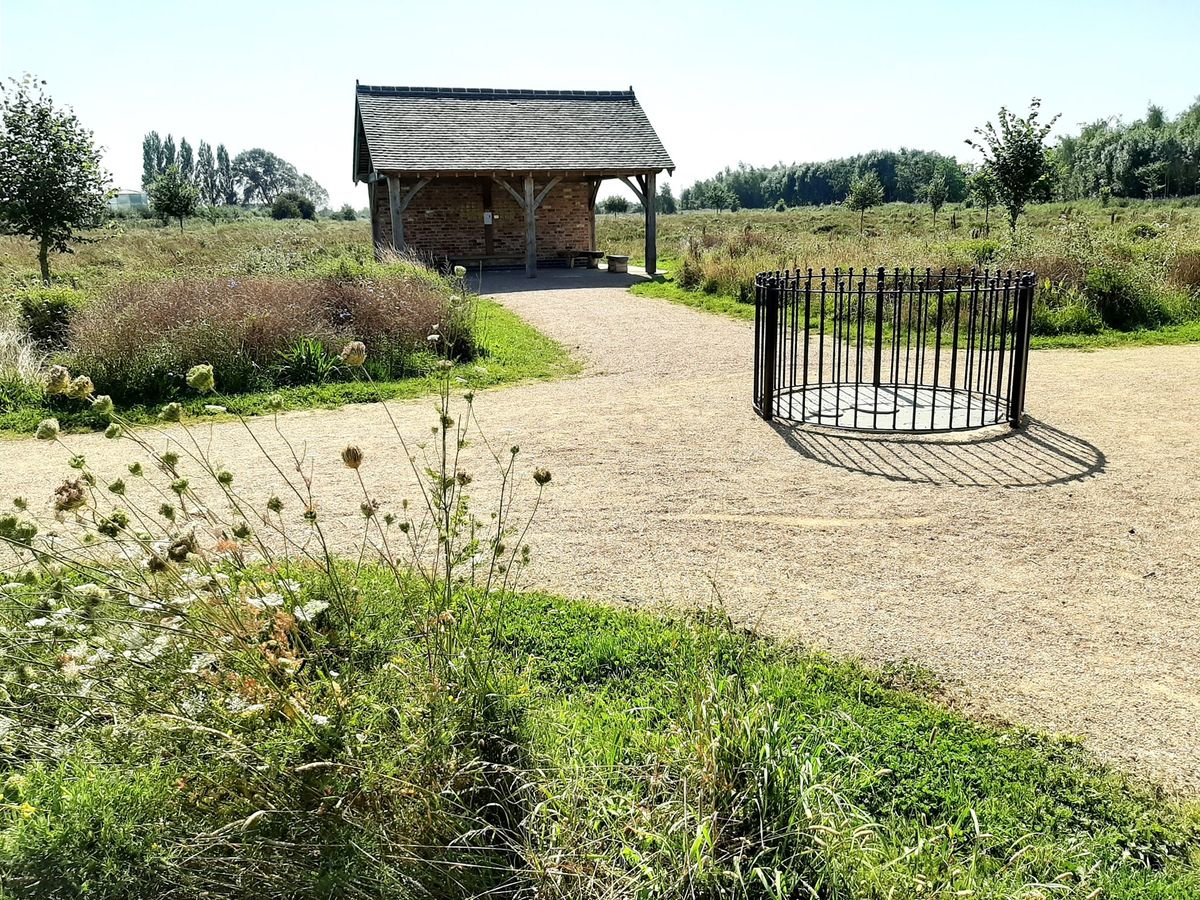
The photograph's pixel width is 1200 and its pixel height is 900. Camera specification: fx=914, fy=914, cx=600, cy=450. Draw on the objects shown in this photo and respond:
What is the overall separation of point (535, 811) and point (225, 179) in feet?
428

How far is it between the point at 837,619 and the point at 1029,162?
17944 millimetres

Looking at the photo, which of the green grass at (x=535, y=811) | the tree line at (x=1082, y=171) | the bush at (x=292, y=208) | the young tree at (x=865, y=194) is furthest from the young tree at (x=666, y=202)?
the green grass at (x=535, y=811)

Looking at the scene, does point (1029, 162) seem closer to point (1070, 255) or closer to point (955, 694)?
point (1070, 255)

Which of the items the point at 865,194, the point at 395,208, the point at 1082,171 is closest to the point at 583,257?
the point at 395,208

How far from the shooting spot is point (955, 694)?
379cm

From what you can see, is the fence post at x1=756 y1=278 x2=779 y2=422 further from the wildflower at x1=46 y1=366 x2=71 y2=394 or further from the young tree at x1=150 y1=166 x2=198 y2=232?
the young tree at x1=150 y1=166 x2=198 y2=232

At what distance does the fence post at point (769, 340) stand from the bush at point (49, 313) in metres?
9.26

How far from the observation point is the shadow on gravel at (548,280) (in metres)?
21.4

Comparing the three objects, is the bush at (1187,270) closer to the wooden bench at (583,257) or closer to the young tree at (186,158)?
the wooden bench at (583,257)

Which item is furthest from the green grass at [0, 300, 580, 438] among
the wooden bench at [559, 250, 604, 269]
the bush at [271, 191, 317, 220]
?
the bush at [271, 191, 317, 220]

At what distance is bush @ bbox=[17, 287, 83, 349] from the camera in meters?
12.3

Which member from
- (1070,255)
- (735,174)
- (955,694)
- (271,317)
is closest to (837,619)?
(955,694)

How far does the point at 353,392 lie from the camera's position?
10.2 m

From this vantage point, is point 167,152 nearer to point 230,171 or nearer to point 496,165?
point 230,171
